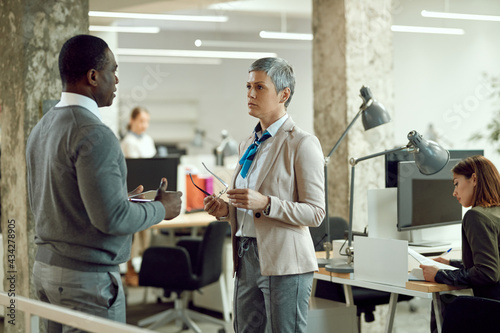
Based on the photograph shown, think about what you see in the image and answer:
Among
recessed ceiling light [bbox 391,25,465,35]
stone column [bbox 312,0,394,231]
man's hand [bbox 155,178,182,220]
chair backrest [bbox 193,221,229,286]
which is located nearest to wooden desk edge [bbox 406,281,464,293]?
man's hand [bbox 155,178,182,220]

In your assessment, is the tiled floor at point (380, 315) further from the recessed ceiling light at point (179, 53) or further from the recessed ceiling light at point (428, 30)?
the recessed ceiling light at point (179, 53)

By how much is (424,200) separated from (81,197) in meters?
2.16

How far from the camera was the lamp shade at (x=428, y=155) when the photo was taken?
9.13 feet

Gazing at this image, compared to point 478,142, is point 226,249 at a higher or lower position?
lower

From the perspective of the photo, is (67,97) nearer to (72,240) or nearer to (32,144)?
(32,144)

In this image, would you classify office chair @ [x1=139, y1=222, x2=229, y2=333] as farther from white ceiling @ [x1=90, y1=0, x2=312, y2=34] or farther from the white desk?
white ceiling @ [x1=90, y1=0, x2=312, y2=34]

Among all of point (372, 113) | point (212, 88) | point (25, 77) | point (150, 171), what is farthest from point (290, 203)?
point (212, 88)

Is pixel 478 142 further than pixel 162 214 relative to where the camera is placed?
Yes

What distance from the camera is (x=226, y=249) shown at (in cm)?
491

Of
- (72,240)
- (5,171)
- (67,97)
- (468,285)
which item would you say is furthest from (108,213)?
(5,171)

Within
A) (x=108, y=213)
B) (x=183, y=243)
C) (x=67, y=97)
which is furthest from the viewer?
(x=183, y=243)

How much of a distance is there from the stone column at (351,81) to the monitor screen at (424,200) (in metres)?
0.93

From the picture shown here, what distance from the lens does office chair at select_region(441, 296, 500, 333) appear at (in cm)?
218

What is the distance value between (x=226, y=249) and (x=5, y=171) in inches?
74.9
